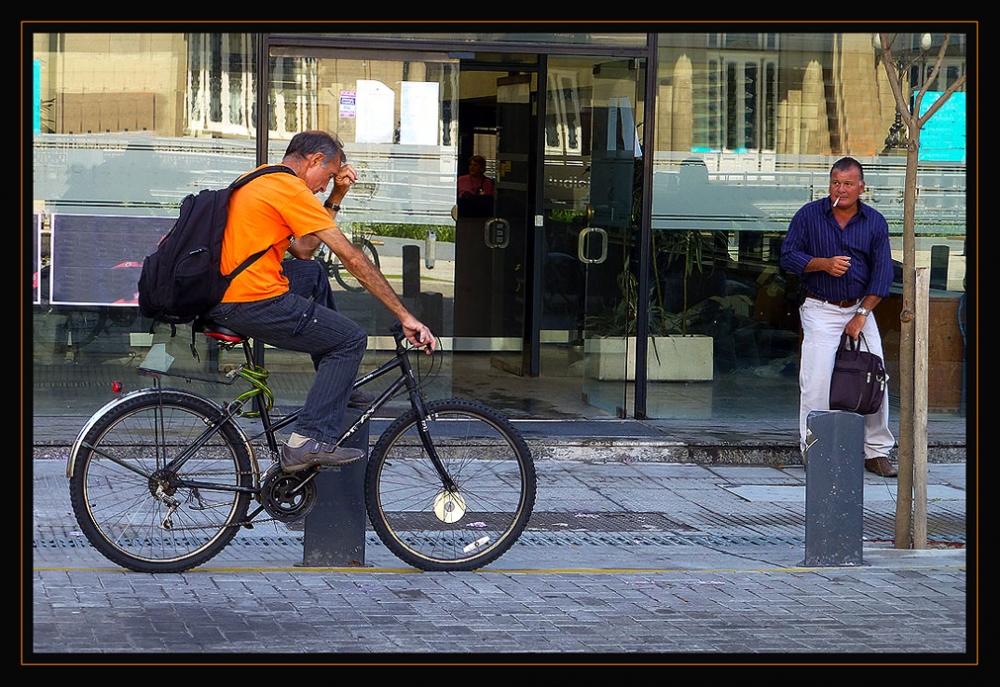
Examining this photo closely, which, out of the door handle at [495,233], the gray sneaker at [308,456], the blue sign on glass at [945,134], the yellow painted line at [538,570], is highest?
the blue sign on glass at [945,134]

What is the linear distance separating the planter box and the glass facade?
0.06 ft

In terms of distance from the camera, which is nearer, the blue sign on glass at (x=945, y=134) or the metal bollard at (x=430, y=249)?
the metal bollard at (x=430, y=249)

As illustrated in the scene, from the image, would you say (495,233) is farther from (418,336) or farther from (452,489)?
(418,336)

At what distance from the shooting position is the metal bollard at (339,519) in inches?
248

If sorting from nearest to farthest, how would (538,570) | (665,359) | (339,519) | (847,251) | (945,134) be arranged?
(339,519), (538,570), (847,251), (665,359), (945,134)

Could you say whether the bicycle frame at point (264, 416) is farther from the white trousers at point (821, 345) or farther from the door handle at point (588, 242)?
the door handle at point (588, 242)

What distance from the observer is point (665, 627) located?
5.60 meters

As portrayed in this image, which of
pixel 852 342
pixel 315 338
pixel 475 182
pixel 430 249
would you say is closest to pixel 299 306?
pixel 315 338

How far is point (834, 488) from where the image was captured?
6.66 meters

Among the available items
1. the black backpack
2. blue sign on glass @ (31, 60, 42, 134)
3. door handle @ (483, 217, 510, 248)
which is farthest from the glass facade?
the black backpack

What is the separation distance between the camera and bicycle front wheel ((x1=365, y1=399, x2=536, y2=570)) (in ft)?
20.4

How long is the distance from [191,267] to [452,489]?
160cm

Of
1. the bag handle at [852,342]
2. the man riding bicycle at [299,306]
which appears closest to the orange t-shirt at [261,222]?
the man riding bicycle at [299,306]

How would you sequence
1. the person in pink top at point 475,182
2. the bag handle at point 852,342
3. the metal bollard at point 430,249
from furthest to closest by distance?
1. the person in pink top at point 475,182
2. the metal bollard at point 430,249
3. the bag handle at point 852,342
